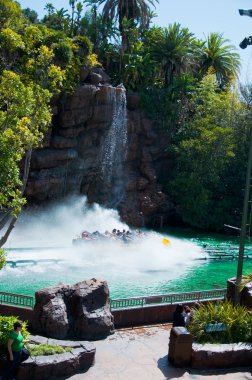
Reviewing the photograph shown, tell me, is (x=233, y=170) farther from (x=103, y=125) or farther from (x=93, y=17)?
(x=93, y=17)

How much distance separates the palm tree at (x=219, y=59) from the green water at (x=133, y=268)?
65.3 ft

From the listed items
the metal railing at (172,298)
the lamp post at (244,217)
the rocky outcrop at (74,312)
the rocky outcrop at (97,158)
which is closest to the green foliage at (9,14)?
the rocky outcrop at (97,158)

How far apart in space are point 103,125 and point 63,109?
12.1 feet

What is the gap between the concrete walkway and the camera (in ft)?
31.2

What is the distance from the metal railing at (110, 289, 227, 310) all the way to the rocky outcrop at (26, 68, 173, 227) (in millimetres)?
17061

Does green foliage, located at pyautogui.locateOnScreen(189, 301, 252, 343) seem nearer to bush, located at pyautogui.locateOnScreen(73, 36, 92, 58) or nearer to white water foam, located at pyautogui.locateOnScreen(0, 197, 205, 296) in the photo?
white water foam, located at pyautogui.locateOnScreen(0, 197, 205, 296)

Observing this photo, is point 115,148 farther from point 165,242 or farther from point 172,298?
point 172,298

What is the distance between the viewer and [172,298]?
14.2m

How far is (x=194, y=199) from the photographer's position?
1337 inches

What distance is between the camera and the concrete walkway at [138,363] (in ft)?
31.2

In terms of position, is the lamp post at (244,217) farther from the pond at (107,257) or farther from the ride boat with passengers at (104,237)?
the ride boat with passengers at (104,237)

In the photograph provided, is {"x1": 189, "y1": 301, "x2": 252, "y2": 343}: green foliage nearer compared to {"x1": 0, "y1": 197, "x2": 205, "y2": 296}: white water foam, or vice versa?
{"x1": 189, "y1": 301, "x2": 252, "y2": 343}: green foliage

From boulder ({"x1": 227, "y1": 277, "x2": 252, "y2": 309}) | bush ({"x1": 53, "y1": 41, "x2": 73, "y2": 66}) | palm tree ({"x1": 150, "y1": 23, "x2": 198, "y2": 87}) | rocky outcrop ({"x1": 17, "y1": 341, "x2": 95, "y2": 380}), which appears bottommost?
rocky outcrop ({"x1": 17, "y1": 341, "x2": 95, "y2": 380})

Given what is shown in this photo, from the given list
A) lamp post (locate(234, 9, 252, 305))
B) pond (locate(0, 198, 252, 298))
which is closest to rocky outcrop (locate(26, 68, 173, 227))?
pond (locate(0, 198, 252, 298))
